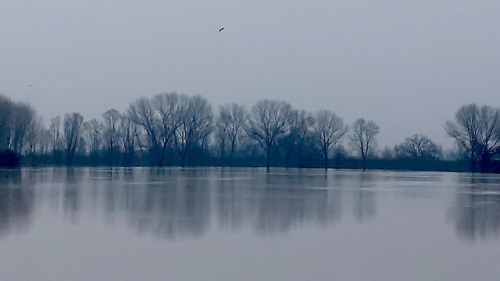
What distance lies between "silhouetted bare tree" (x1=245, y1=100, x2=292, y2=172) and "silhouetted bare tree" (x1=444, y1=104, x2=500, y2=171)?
19.6 m

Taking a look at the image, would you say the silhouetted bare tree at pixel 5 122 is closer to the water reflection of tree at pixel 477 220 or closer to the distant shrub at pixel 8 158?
the distant shrub at pixel 8 158

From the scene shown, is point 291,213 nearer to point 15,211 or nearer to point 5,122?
point 15,211

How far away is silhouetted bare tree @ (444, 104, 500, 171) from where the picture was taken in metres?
64.8

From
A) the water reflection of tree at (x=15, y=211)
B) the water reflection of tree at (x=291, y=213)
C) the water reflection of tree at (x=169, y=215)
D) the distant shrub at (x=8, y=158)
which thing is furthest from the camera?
the distant shrub at (x=8, y=158)

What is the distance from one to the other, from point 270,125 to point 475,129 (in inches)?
944

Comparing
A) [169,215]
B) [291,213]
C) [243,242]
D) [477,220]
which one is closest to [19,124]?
[169,215]

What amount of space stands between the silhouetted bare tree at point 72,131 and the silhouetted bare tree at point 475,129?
1772 inches

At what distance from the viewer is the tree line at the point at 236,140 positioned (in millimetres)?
67375

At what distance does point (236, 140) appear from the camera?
3049 inches

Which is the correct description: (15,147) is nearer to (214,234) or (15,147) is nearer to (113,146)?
(113,146)

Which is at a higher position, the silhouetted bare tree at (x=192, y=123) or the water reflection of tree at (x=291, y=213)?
the silhouetted bare tree at (x=192, y=123)

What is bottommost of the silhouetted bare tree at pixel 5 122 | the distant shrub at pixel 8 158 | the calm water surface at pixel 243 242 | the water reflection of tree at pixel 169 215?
the calm water surface at pixel 243 242

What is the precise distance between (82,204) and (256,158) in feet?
220

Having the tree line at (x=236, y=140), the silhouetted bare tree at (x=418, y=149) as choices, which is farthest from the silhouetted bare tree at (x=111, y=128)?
the silhouetted bare tree at (x=418, y=149)
